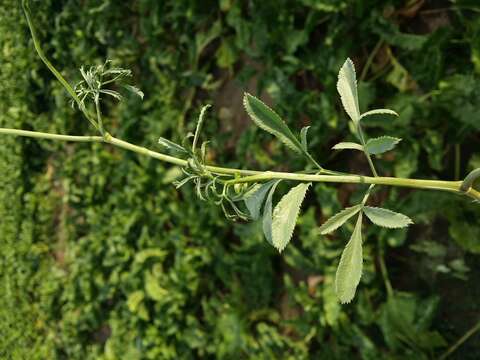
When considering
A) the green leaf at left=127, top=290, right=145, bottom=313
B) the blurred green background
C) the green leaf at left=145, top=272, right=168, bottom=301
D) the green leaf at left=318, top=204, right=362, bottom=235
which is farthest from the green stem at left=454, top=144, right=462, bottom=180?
the green leaf at left=127, top=290, right=145, bottom=313

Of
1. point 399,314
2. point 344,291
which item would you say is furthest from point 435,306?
point 344,291

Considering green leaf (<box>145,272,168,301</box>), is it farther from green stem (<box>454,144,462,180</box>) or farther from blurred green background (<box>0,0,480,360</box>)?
green stem (<box>454,144,462,180</box>)

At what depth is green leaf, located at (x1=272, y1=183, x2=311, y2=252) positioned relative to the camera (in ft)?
2.41

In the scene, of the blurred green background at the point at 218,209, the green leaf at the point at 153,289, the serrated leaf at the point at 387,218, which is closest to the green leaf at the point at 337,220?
the serrated leaf at the point at 387,218

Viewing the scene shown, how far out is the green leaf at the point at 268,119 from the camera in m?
0.81

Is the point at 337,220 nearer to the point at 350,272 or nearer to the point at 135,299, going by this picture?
the point at 350,272

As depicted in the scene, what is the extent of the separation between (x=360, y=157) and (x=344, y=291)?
1234 millimetres

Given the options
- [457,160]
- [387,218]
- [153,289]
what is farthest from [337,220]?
[153,289]

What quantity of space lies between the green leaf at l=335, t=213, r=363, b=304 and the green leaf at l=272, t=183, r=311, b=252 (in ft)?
0.24

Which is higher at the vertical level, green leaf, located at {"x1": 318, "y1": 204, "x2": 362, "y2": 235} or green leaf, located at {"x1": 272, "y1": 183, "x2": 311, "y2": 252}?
green leaf, located at {"x1": 272, "y1": 183, "x2": 311, "y2": 252}

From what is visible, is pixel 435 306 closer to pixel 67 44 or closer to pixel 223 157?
pixel 223 157

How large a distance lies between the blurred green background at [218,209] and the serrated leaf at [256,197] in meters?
0.95

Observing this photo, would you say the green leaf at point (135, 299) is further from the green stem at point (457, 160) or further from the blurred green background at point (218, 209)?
the green stem at point (457, 160)

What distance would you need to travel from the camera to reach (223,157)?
7.60 feet
